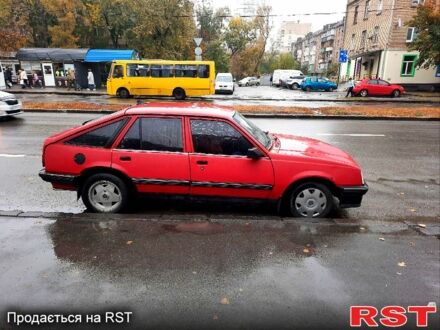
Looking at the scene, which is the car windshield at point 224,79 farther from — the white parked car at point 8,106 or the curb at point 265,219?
the curb at point 265,219

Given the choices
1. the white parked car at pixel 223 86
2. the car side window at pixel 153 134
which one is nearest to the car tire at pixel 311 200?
the car side window at pixel 153 134

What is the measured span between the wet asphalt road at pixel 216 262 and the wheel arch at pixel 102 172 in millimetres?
447

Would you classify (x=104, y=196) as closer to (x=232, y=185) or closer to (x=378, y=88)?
(x=232, y=185)

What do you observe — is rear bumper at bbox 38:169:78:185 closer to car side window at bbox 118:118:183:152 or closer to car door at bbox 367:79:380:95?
car side window at bbox 118:118:183:152

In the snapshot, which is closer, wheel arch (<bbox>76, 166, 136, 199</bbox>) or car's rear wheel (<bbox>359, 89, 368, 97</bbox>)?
wheel arch (<bbox>76, 166, 136, 199</bbox>)

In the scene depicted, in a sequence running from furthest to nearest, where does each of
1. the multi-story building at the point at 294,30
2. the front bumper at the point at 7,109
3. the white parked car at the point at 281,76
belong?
the multi-story building at the point at 294,30 < the white parked car at the point at 281,76 < the front bumper at the point at 7,109

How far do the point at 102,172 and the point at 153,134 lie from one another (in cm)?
92

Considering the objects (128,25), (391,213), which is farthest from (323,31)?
(391,213)

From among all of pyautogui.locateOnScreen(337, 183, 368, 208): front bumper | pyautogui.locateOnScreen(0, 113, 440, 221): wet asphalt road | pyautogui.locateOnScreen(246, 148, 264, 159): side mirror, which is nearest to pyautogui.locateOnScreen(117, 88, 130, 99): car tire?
pyautogui.locateOnScreen(0, 113, 440, 221): wet asphalt road

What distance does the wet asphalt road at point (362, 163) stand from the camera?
5.55 meters

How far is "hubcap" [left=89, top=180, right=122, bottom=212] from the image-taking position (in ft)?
16.1

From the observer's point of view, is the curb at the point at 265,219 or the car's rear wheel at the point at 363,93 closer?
the curb at the point at 265,219

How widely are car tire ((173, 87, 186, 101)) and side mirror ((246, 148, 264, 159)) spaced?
19998mm

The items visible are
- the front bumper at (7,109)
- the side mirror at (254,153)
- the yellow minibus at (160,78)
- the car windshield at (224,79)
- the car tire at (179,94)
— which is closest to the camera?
the side mirror at (254,153)
